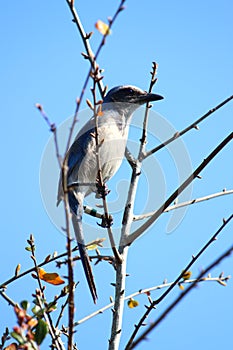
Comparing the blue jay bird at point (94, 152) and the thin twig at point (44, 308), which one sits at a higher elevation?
the blue jay bird at point (94, 152)

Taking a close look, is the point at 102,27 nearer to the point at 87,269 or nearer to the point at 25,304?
the point at 25,304

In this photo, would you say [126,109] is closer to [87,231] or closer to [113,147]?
[113,147]

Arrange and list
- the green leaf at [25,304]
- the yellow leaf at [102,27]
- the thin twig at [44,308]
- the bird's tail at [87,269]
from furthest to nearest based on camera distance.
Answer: the bird's tail at [87,269], the thin twig at [44,308], the yellow leaf at [102,27], the green leaf at [25,304]

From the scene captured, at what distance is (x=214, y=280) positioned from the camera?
2.90m

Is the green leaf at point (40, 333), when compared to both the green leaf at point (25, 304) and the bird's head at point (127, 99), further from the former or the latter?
the bird's head at point (127, 99)

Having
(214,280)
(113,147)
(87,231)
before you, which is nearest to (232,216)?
(214,280)

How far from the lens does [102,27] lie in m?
2.17

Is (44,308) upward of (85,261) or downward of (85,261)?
downward

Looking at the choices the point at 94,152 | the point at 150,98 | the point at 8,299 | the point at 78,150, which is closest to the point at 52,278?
the point at 8,299

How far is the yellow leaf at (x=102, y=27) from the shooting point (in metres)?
2.15

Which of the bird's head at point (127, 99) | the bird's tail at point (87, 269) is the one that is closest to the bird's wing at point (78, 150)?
the bird's head at point (127, 99)

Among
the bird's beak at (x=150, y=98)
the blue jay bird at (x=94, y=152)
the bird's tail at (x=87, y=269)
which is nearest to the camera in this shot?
the bird's tail at (x=87, y=269)

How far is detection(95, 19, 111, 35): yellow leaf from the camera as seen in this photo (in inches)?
84.7

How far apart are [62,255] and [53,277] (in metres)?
0.16
